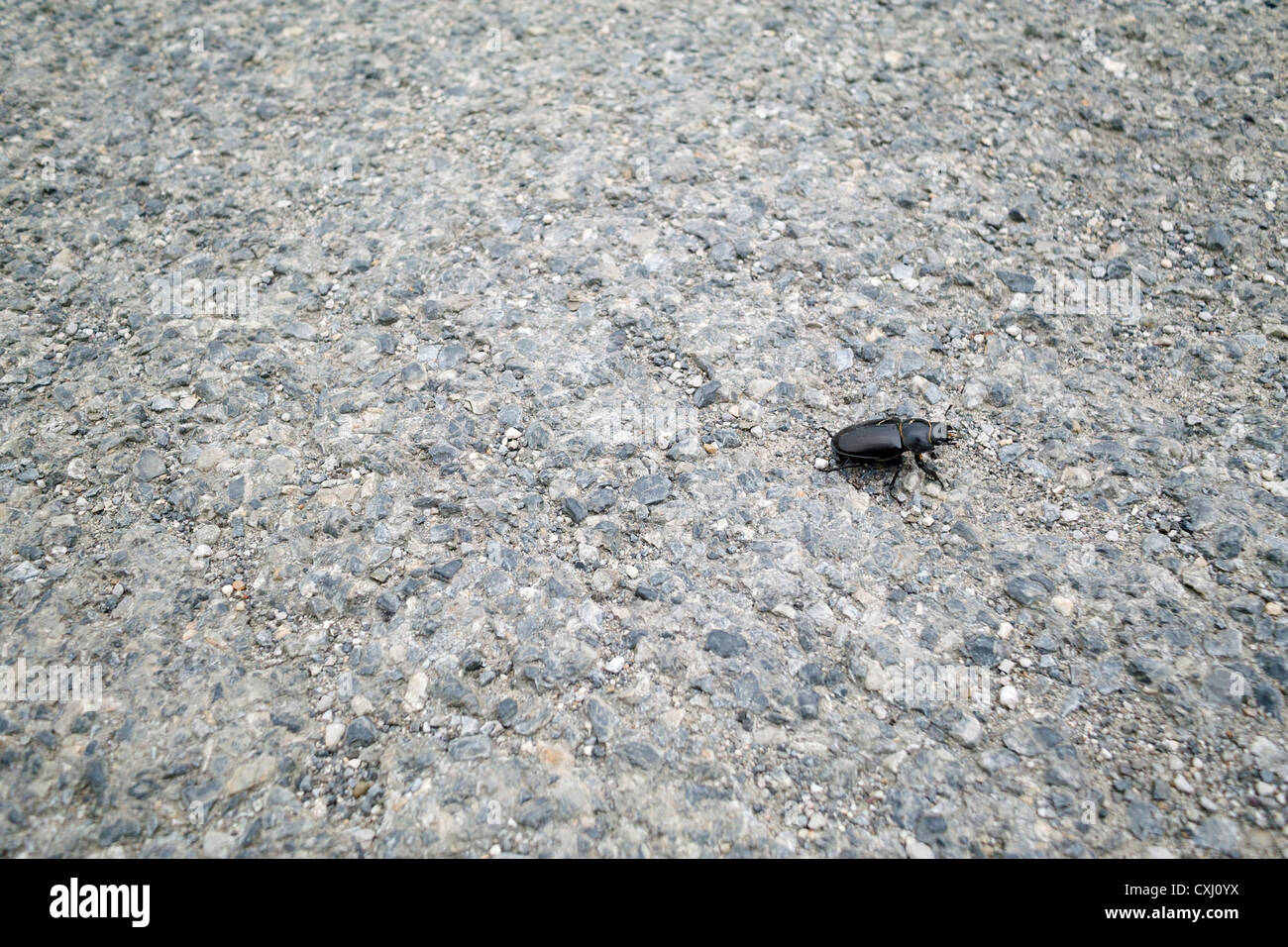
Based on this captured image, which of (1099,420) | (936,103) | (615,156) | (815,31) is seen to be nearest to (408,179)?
(615,156)

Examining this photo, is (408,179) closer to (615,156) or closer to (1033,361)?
(615,156)

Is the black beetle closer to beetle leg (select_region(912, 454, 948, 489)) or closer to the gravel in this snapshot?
beetle leg (select_region(912, 454, 948, 489))

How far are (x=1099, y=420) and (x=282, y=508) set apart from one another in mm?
3118

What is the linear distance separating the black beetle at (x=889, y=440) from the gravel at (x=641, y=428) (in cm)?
13

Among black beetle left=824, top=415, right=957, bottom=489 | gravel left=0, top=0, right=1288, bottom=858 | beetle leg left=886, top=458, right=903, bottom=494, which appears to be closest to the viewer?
gravel left=0, top=0, right=1288, bottom=858

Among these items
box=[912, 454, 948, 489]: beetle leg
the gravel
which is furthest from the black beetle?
the gravel

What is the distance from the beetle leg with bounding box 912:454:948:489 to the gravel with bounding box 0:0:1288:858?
66 mm

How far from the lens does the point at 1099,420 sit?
3.15 metres

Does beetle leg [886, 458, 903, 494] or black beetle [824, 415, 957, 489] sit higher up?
black beetle [824, 415, 957, 489]

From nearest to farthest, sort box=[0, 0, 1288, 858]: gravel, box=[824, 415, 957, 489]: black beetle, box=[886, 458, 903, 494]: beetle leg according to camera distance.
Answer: box=[0, 0, 1288, 858]: gravel < box=[824, 415, 957, 489]: black beetle < box=[886, 458, 903, 494]: beetle leg

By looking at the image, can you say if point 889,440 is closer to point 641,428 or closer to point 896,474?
point 896,474

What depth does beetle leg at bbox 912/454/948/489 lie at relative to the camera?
3008mm
